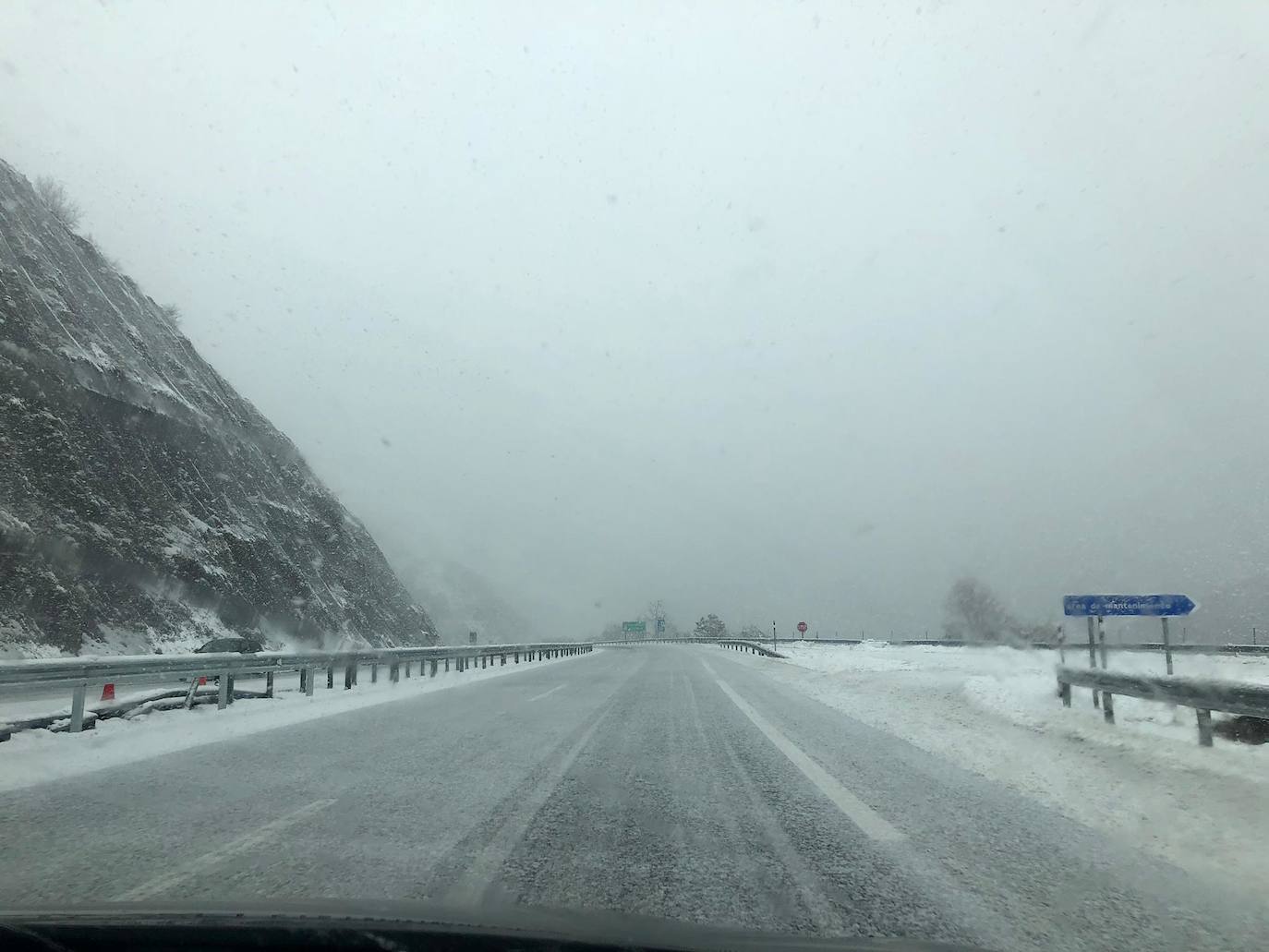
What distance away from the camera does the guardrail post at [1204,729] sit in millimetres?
8555

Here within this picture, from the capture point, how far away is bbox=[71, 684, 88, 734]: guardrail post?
10148mm

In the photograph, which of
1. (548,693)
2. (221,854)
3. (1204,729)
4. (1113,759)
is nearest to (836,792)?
(1113,759)

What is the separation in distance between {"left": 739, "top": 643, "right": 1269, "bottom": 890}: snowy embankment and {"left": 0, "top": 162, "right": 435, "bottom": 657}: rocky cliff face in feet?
77.4

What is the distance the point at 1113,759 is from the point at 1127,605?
13.9ft

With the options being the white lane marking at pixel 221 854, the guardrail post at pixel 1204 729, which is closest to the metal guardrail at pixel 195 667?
the white lane marking at pixel 221 854

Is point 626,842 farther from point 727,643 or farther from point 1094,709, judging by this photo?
point 727,643

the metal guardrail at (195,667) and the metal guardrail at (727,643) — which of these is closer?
the metal guardrail at (195,667)

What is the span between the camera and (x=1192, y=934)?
3943 millimetres

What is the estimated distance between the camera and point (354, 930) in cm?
309

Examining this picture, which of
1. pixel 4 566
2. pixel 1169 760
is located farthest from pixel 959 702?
pixel 4 566

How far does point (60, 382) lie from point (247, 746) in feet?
88.0

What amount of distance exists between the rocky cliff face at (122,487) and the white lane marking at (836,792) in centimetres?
2214

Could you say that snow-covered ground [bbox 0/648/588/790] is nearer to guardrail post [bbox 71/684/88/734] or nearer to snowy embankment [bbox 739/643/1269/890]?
guardrail post [bbox 71/684/88/734]

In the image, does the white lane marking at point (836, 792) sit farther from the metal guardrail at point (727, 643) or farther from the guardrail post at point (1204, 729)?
the metal guardrail at point (727, 643)
